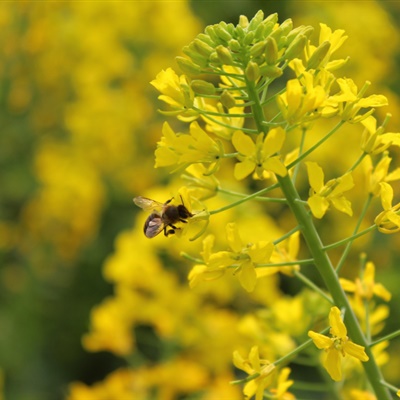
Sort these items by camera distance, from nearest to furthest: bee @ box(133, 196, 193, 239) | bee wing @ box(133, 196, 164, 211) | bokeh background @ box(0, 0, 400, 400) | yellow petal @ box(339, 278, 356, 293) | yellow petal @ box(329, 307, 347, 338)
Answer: yellow petal @ box(329, 307, 347, 338) < bee @ box(133, 196, 193, 239) < yellow petal @ box(339, 278, 356, 293) < bee wing @ box(133, 196, 164, 211) < bokeh background @ box(0, 0, 400, 400)

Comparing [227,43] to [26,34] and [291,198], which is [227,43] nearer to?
[291,198]

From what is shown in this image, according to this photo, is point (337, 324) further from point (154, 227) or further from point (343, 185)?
point (154, 227)

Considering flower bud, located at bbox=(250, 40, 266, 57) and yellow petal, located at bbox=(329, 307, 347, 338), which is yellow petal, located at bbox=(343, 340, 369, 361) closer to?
yellow petal, located at bbox=(329, 307, 347, 338)

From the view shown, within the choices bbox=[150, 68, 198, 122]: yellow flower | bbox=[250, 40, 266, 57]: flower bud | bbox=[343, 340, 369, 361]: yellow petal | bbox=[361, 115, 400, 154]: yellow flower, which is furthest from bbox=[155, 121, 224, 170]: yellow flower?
bbox=[343, 340, 369, 361]: yellow petal

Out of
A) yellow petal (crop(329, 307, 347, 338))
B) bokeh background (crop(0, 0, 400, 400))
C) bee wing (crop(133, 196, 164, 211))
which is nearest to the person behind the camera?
yellow petal (crop(329, 307, 347, 338))

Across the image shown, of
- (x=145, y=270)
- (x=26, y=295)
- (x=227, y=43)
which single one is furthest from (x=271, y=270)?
(x=26, y=295)

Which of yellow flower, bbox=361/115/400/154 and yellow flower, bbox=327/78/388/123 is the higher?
yellow flower, bbox=327/78/388/123

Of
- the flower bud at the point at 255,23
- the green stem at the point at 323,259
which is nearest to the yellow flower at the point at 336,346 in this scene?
the green stem at the point at 323,259

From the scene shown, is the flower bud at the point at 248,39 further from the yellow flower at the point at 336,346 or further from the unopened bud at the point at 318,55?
the yellow flower at the point at 336,346
